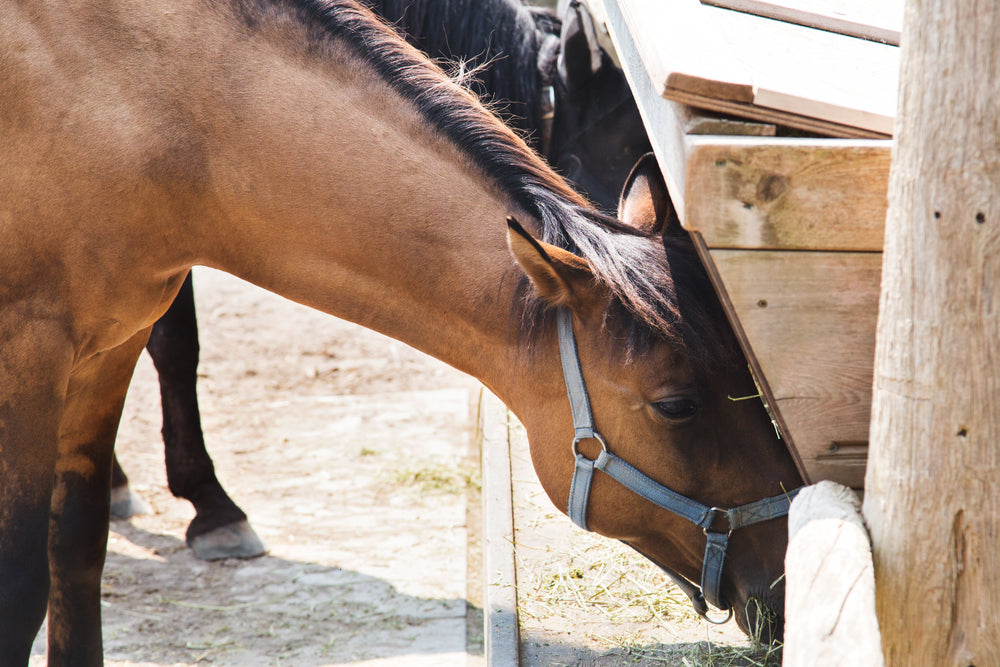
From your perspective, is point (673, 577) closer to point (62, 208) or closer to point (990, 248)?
point (990, 248)

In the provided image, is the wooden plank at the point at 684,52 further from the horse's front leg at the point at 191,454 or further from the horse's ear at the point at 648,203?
the horse's front leg at the point at 191,454

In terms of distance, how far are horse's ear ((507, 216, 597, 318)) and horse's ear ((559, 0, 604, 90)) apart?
1.65 m

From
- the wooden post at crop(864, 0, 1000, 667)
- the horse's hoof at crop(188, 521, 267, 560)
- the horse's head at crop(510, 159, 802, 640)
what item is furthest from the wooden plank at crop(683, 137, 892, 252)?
the horse's hoof at crop(188, 521, 267, 560)

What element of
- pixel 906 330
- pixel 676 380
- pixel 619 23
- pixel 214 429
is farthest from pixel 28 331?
pixel 214 429

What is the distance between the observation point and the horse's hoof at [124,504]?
3982 millimetres

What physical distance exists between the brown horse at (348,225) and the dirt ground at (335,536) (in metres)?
0.74

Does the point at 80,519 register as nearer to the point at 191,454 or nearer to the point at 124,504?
the point at 191,454

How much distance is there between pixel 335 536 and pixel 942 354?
304cm

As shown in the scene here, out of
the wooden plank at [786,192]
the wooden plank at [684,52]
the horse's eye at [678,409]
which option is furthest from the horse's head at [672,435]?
the wooden plank at [684,52]

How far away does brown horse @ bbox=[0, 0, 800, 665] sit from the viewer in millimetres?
1950

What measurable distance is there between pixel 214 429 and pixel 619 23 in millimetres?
3335

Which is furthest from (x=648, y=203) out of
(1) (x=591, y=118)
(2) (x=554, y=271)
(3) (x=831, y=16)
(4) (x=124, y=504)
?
(4) (x=124, y=504)

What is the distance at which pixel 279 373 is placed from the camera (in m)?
5.36

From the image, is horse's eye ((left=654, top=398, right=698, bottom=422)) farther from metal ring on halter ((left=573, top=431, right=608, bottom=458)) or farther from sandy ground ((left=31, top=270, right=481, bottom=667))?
sandy ground ((left=31, top=270, right=481, bottom=667))
